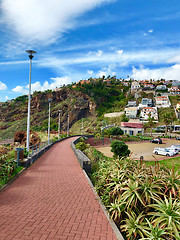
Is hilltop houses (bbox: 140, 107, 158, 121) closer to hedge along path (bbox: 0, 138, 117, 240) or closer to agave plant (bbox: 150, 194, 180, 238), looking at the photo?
hedge along path (bbox: 0, 138, 117, 240)

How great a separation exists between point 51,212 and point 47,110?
101 metres

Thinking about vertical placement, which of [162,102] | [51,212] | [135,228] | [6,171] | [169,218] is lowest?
[51,212]

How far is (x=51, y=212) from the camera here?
4.82 meters

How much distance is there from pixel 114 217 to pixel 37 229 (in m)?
1.94

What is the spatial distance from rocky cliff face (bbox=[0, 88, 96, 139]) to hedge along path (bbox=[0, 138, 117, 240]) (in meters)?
84.1

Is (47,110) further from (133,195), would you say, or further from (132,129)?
(133,195)

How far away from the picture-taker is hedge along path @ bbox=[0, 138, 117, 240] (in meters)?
3.87

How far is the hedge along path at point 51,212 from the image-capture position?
12.7ft

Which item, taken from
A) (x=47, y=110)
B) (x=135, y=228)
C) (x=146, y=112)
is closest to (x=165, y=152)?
(x=135, y=228)

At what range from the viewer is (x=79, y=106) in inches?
3868

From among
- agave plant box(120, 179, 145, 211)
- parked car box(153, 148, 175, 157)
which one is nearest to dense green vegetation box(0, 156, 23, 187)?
agave plant box(120, 179, 145, 211)

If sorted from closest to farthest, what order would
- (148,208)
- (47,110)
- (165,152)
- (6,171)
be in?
(148,208), (6,171), (165,152), (47,110)

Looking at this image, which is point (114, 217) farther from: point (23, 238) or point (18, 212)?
point (18, 212)

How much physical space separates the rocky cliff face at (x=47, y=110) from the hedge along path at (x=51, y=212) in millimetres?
84069
